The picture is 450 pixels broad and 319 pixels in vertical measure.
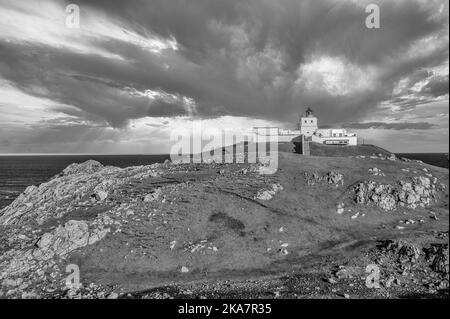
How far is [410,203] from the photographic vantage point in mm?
39938

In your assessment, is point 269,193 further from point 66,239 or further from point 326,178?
point 66,239

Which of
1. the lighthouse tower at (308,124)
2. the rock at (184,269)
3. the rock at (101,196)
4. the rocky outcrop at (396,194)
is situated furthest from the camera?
the lighthouse tower at (308,124)

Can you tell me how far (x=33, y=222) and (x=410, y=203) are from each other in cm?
4487

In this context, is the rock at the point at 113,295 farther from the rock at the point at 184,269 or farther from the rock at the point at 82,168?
the rock at the point at 82,168

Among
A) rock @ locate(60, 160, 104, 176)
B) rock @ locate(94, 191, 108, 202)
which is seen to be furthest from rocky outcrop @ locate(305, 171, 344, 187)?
rock @ locate(60, 160, 104, 176)

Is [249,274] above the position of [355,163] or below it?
below

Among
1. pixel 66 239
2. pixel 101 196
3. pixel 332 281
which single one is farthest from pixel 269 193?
pixel 66 239

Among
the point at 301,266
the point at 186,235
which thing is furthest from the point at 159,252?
the point at 301,266

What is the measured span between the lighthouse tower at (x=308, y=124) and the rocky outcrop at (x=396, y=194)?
154ft

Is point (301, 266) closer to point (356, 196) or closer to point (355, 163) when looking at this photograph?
point (356, 196)

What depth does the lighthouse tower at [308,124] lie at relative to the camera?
292ft

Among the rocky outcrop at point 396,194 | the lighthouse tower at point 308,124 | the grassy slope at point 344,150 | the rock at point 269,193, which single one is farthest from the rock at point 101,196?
the lighthouse tower at point 308,124

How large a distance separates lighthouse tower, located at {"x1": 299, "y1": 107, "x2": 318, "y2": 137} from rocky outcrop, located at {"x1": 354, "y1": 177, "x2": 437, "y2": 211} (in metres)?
46.8

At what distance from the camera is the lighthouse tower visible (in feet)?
292
